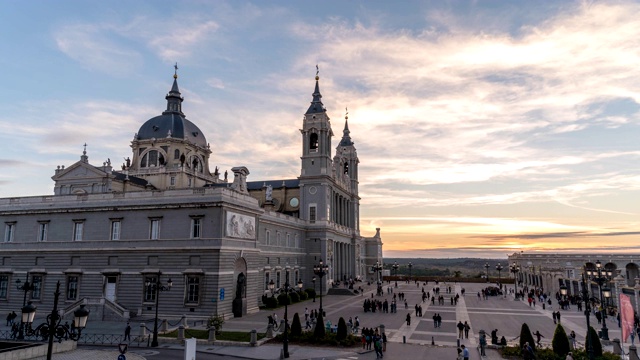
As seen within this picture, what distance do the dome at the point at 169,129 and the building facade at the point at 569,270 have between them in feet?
180

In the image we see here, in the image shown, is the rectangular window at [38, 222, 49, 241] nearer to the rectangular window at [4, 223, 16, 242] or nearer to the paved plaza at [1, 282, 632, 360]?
the rectangular window at [4, 223, 16, 242]

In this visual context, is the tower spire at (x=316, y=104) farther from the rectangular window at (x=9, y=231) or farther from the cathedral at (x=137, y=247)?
the rectangular window at (x=9, y=231)

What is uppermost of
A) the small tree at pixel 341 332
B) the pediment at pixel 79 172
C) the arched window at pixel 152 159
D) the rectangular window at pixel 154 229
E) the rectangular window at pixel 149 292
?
the arched window at pixel 152 159

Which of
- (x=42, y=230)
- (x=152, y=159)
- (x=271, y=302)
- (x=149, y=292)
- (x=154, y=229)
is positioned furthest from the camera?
(x=152, y=159)

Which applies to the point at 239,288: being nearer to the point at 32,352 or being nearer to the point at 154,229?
the point at 154,229

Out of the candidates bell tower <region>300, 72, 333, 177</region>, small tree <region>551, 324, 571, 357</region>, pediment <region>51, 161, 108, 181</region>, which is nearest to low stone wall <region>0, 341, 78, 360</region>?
small tree <region>551, 324, 571, 357</region>

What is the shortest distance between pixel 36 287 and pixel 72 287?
13.6ft

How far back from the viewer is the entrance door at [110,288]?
42969 millimetres

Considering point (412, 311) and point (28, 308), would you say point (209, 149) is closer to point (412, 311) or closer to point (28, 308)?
point (412, 311)

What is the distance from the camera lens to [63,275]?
4462 centimetres

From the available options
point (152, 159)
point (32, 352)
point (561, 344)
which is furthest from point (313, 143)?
point (32, 352)

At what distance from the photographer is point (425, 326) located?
3944 centimetres

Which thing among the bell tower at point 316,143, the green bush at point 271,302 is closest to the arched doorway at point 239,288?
the green bush at point 271,302

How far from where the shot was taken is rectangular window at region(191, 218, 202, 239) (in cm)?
4162
